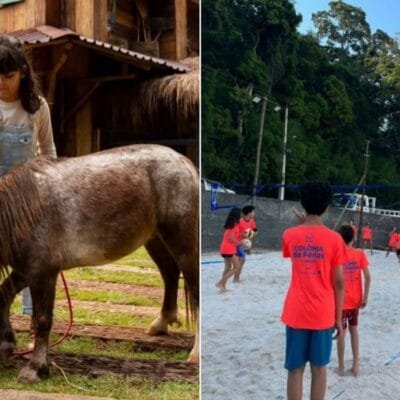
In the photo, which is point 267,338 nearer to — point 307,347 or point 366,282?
point 307,347

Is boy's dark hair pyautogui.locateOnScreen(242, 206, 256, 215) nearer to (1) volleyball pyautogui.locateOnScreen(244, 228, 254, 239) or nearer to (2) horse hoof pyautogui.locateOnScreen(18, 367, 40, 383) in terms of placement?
(1) volleyball pyautogui.locateOnScreen(244, 228, 254, 239)

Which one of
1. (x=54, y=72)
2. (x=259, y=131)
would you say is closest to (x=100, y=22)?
(x=54, y=72)

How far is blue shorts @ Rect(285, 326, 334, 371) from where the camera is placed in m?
1.44

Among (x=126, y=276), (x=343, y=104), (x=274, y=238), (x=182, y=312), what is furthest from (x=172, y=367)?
(x=343, y=104)

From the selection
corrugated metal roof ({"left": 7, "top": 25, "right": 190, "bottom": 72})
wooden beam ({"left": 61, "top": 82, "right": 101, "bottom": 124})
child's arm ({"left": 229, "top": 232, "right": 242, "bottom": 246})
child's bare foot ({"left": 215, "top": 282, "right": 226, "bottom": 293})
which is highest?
corrugated metal roof ({"left": 7, "top": 25, "right": 190, "bottom": 72})

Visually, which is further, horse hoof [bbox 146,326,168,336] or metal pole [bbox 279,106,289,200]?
horse hoof [bbox 146,326,168,336]

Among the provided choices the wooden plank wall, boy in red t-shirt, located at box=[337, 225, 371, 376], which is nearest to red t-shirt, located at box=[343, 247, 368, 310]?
boy in red t-shirt, located at box=[337, 225, 371, 376]

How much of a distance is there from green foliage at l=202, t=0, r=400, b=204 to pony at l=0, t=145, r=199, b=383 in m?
0.13

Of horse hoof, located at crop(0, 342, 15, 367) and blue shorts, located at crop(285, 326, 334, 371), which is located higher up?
blue shorts, located at crop(285, 326, 334, 371)

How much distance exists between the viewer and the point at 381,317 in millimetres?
1570

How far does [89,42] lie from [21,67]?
18 centimetres

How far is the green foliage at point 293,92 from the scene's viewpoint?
1.51m

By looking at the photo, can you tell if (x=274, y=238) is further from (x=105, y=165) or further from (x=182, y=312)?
(x=105, y=165)

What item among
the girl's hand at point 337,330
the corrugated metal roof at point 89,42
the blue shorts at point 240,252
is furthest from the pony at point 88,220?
the girl's hand at point 337,330
